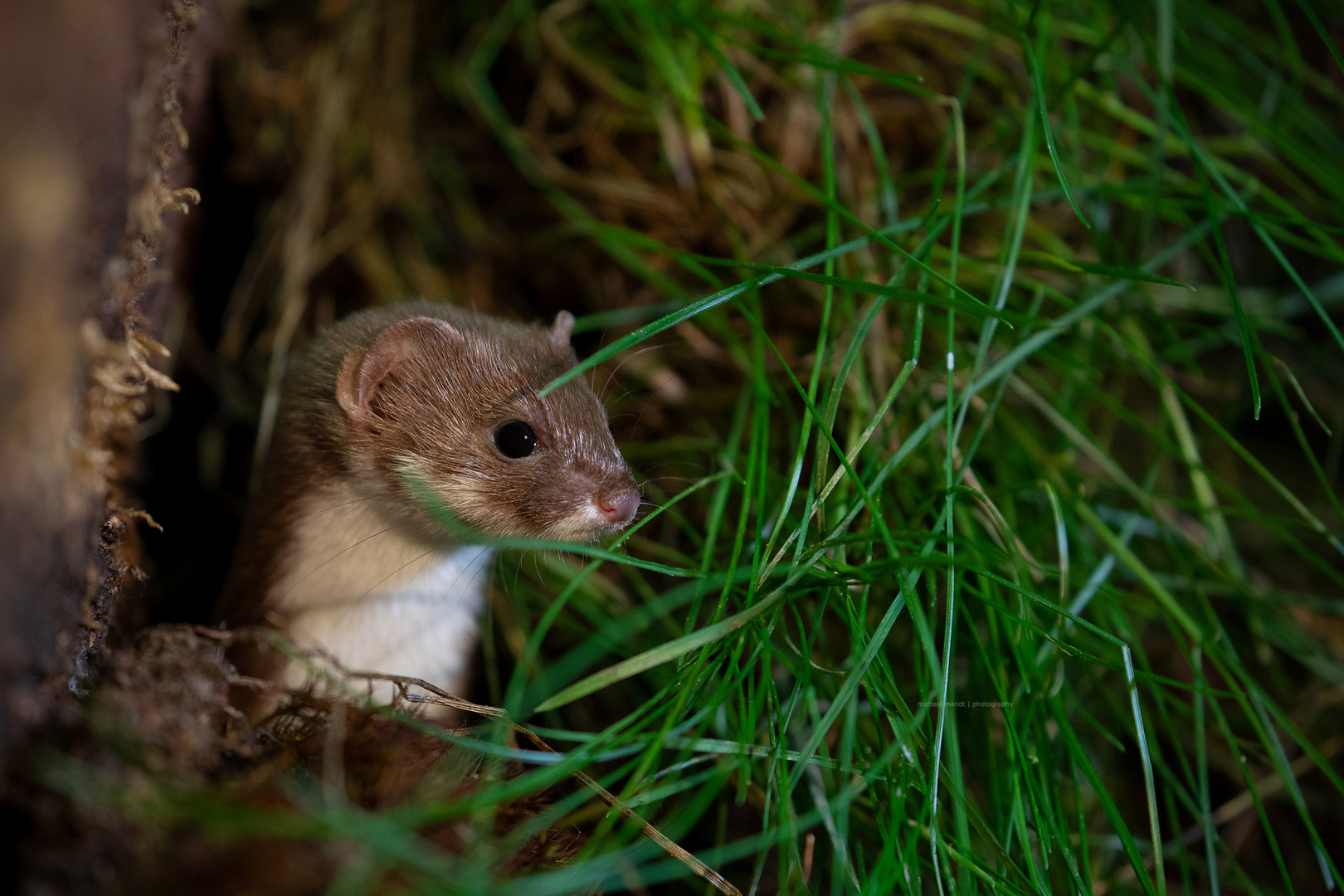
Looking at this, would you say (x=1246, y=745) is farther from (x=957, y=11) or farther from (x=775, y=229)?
(x=957, y=11)

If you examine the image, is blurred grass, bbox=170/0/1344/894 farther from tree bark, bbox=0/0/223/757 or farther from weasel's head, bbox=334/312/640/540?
tree bark, bbox=0/0/223/757

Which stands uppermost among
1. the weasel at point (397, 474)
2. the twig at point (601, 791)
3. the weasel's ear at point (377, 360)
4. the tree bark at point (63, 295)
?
the tree bark at point (63, 295)

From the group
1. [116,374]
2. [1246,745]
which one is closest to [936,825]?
[1246,745]

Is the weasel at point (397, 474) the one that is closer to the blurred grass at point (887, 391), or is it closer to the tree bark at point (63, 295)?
the blurred grass at point (887, 391)

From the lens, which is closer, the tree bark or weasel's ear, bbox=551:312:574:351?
the tree bark

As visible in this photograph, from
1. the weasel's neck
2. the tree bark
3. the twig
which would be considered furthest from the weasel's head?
the tree bark

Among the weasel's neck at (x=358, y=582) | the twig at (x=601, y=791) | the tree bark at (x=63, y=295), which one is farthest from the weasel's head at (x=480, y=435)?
the tree bark at (x=63, y=295)

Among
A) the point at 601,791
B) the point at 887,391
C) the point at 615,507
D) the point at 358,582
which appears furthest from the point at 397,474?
the point at 887,391
